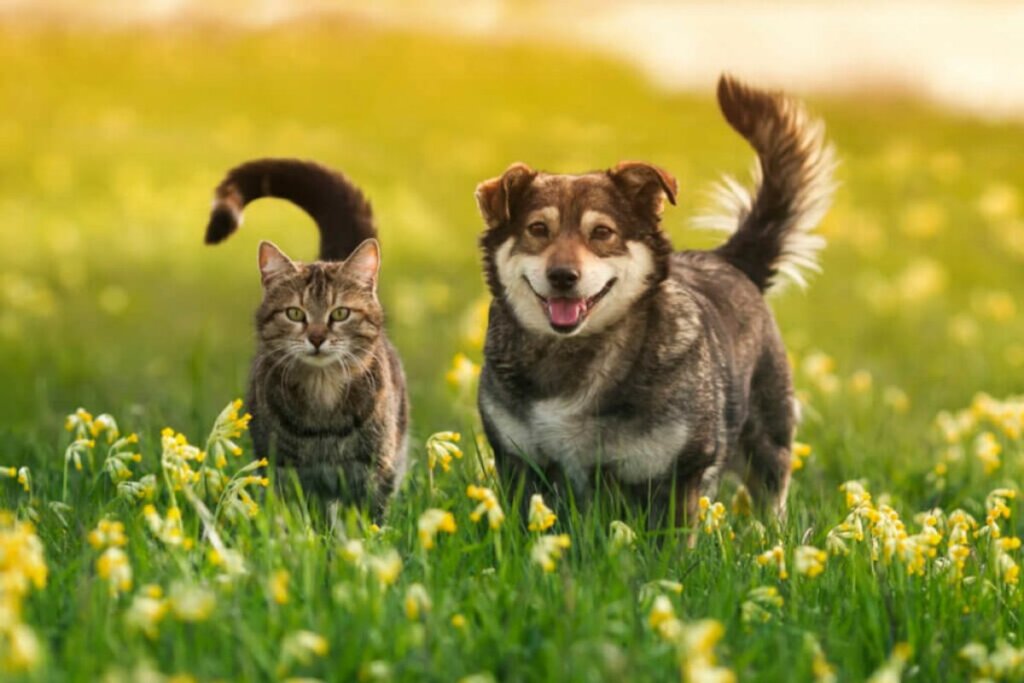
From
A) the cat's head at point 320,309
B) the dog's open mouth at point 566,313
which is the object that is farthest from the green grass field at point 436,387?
the dog's open mouth at point 566,313

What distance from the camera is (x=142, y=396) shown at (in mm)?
9703

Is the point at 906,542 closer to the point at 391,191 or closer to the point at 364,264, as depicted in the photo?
the point at 364,264

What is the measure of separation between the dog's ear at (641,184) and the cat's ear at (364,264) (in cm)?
104

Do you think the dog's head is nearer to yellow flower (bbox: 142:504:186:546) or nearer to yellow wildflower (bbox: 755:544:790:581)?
yellow wildflower (bbox: 755:544:790:581)

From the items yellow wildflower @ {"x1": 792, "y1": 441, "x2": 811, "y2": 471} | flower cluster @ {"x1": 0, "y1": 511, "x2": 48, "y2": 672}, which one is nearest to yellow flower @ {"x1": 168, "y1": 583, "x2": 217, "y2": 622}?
flower cluster @ {"x1": 0, "y1": 511, "x2": 48, "y2": 672}

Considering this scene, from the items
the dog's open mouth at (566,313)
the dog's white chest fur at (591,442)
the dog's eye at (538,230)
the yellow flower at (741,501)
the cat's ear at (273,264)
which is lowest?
the yellow flower at (741,501)

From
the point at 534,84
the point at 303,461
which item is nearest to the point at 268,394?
the point at 303,461

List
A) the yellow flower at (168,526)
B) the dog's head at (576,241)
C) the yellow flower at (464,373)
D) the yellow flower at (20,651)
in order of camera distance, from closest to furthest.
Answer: the yellow flower at (20,651), the yellow flower at (168,526), the dog's head at (576,241), the yellow flower at (464,373)

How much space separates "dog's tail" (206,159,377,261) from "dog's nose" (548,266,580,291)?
155 centimetres

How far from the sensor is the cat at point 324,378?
607cm

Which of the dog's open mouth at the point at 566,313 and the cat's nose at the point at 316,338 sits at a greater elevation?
the dog's open mouth at the point at 566,313

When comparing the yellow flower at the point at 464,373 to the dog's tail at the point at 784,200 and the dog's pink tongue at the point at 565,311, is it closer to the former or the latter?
the dog's tail at the point at 784,200

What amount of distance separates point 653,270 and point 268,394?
1.71m

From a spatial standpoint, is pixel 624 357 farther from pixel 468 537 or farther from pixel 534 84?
pixel 534 84
